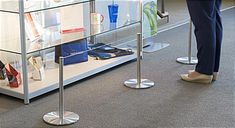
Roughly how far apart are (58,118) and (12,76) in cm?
62

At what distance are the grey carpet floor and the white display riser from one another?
0.06 metres

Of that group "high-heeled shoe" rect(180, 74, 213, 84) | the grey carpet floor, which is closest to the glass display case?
the grey carpet floor

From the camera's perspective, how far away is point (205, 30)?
3391 mm

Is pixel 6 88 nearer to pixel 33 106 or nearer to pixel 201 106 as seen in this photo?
pixel 33 106

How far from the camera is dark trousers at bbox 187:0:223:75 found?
3.32 metres

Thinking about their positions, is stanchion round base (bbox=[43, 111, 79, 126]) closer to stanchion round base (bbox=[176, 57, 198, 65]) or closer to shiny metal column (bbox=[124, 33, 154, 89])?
shiny metal column (bbox=[124, 33, 154, 89])

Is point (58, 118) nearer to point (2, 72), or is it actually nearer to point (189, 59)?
point (2, 72)

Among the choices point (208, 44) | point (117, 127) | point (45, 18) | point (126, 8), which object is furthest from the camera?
point (126, 8)

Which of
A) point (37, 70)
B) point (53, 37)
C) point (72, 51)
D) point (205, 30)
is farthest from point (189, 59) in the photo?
point (37, 70)

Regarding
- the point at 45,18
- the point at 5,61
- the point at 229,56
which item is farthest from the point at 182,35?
the point at 5,61

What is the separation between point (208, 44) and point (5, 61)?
1673 mm

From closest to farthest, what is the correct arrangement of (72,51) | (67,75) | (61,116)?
(61,116), (67,75), (72,51)

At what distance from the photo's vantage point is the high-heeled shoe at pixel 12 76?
3.23m

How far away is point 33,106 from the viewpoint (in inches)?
121
